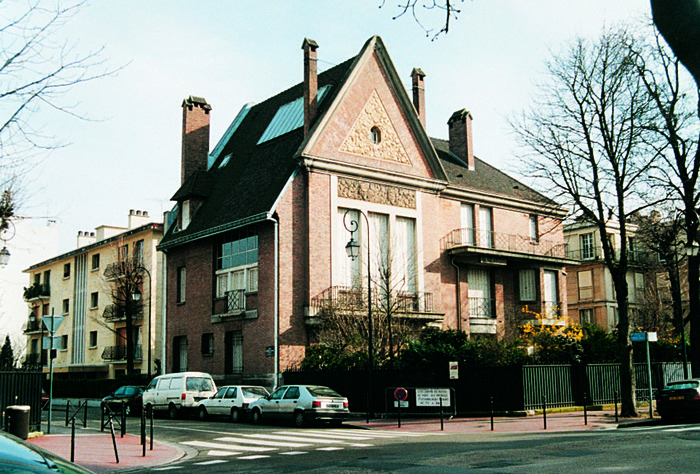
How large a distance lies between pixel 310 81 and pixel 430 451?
910 inches

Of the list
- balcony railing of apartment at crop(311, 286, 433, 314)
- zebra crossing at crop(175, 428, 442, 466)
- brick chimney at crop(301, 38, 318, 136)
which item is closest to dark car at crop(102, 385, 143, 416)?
balcony railing of apartment at crop(311, 286, 433, 314)

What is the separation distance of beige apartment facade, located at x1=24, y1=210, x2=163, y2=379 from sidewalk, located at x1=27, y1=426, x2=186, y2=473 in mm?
21745

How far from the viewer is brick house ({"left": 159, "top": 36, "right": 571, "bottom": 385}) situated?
106 feet

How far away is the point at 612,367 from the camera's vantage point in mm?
29875

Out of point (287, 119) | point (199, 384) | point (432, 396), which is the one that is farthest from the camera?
point (287, 119)

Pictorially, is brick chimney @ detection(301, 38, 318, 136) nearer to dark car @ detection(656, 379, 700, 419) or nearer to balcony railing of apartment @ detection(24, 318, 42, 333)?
dark car @ detection(656, 379, 700, 419)

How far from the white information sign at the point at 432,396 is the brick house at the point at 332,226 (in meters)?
7.60

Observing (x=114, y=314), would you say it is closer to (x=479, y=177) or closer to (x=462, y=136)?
(x=462, y=136)

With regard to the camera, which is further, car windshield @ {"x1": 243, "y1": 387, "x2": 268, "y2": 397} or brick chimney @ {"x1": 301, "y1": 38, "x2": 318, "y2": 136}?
brick chimney @ {"x1": 301, "y1": 38, "x2": 318, "y2": 136}

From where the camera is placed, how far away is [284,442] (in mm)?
18438

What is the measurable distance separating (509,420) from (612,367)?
7.61 metres

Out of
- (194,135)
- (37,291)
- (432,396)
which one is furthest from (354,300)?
(37,291)

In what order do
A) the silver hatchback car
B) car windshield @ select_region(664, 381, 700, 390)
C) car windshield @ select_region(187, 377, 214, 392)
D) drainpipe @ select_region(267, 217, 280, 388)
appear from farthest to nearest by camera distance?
drainpipe @ select_region(267, 217, 280, 388) < car windshield @ select_region(187, 377, 214, 392) < the silver hatchback car < car windshield @ select_region(664, 381, 700, 390)

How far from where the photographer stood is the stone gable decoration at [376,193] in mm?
34250
